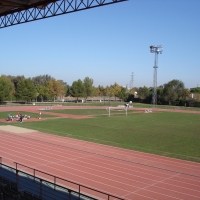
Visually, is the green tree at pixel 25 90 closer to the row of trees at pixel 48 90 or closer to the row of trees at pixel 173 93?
the row of trees at pixel 48 90

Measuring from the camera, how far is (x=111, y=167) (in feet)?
52.8

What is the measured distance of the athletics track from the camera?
1262 centimetres

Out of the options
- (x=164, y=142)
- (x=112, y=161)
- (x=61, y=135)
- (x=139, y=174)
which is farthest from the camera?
(x=61, y=135)

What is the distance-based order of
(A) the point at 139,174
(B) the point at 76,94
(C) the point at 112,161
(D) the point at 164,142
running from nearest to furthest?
1. (A) the point at 139,174
2. (C) the point at 112,161
3. (D) the point at 164,142
4. (B) the point at 76,94

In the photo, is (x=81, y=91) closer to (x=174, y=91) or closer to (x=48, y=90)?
(x=48, y=90)

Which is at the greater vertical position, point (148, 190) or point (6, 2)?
point (6, 2)

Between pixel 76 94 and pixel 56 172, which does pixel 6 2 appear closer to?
pixel 56 172

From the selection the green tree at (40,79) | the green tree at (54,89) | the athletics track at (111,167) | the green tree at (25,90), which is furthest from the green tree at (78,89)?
the athletics track at (111,167)

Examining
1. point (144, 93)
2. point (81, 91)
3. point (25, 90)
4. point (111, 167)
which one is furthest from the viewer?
point (144, 93)

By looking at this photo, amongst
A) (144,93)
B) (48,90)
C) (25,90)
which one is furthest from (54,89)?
(144,93)

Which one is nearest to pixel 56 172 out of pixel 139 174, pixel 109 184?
pixel 109 184

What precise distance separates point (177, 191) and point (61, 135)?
15.8m

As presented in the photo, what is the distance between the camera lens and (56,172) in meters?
15.0

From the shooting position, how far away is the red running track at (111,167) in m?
12.6
